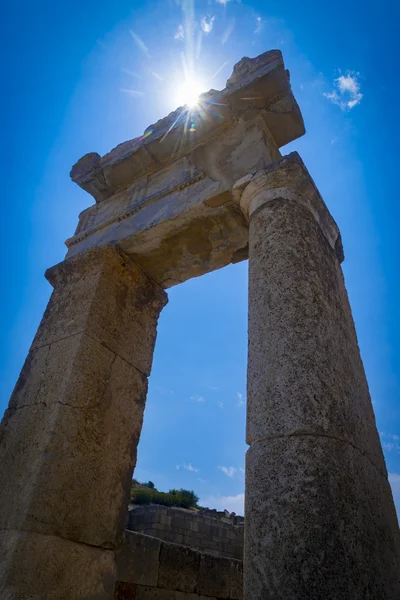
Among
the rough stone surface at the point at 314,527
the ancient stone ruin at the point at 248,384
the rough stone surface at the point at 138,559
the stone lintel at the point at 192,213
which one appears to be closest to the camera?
the rough stone surface at the point at 314,527

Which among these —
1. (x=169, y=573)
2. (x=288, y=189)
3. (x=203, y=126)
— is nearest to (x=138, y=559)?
(x=169, y=573)

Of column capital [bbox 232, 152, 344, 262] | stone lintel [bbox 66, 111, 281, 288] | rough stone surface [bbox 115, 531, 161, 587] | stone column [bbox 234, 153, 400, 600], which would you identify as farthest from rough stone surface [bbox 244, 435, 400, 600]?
stone lintel [bbox 66, 111, 281, 288]

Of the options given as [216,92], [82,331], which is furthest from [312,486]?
[216,92]

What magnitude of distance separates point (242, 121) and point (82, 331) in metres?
2.70

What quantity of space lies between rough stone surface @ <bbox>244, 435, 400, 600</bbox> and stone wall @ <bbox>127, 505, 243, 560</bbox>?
989cm

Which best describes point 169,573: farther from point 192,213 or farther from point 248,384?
point 192,213

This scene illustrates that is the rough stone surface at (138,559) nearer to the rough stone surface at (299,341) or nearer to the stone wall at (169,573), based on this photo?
the stone wall at (169,573)

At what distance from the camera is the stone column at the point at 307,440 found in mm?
1748

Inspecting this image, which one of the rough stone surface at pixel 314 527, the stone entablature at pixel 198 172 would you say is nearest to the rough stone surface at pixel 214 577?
the rough stone surface at pixel 314 527

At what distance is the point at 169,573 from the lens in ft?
13.9

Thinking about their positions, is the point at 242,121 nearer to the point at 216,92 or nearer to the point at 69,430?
the point at 216,92

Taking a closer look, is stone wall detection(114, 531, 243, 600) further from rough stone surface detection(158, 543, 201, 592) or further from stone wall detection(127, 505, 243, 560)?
stone wall detection(127, 505, 243, 560)

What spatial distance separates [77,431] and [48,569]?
0.97 metres

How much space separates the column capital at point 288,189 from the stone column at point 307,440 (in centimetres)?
9
